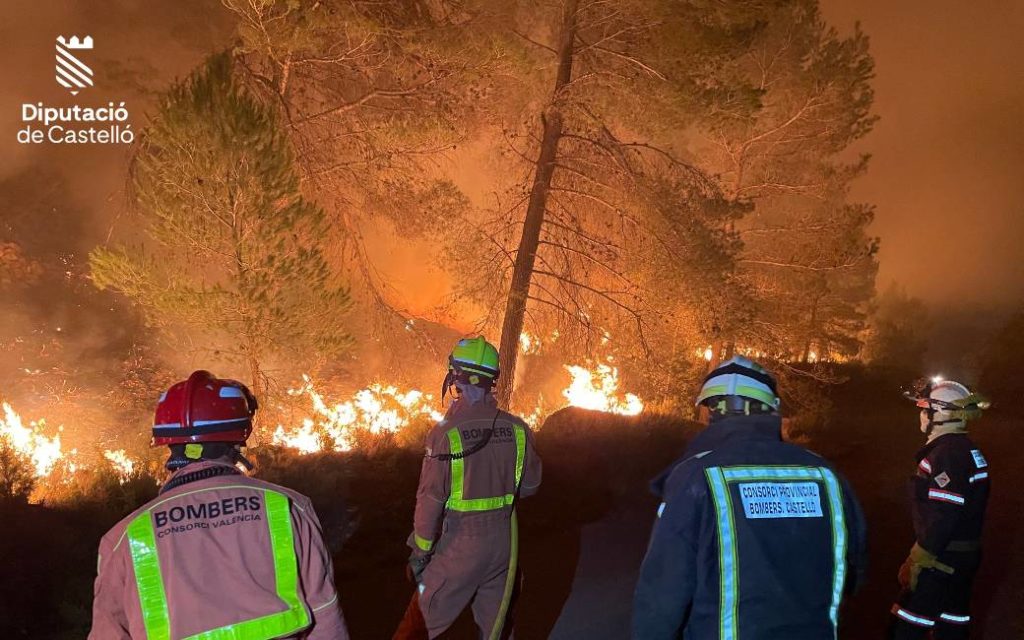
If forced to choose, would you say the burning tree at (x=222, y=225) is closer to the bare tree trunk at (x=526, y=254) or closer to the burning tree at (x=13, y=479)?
the burning tree at (x=13, y=479)

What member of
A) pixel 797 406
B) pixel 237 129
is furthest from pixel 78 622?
pixel 797 406

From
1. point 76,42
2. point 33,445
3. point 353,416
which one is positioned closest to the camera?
point 33,445

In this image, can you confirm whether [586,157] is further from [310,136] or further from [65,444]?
[65,444]

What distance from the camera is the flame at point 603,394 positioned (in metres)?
14.8

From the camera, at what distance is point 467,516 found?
12.0 feet

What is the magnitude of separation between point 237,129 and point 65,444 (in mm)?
8084

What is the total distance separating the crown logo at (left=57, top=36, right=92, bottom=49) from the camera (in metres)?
18.6

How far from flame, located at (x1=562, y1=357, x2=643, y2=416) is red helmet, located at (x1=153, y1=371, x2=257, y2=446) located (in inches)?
492

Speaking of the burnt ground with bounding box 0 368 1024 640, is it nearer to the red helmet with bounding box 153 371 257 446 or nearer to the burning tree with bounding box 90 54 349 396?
the burning tree with bounding box 90 54 349 396

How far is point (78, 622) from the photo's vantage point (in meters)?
4.30

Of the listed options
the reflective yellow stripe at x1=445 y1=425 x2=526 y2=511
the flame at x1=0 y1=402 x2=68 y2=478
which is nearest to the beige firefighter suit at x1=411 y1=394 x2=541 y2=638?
the reflective yellow stripe at x1=445 y1=425 x2=526 y2=511

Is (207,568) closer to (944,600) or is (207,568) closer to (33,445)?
(944,600)

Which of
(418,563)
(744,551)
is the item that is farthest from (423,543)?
(744,551)

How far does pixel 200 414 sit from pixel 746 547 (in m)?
1.99
